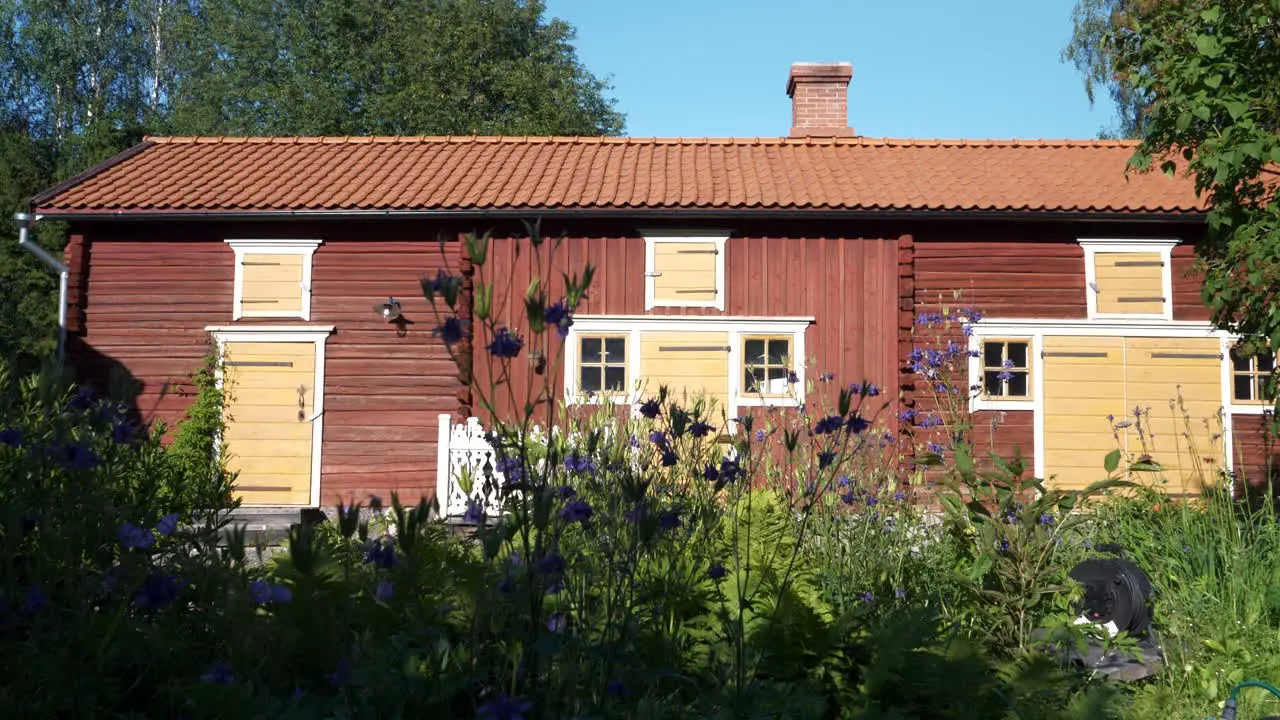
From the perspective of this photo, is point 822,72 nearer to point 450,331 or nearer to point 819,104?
point 819,104

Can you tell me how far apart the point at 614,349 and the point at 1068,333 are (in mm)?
5401

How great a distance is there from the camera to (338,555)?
3.03 metres

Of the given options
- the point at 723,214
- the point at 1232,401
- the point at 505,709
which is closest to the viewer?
the point at 505,709

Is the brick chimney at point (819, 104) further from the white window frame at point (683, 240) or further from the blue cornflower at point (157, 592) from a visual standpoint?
the blue cornflower at point (157, 592)

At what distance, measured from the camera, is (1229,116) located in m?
6.03

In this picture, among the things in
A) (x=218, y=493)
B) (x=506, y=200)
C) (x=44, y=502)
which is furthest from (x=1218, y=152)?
(x=506, y=200)

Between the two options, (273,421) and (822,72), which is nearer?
(273,421)

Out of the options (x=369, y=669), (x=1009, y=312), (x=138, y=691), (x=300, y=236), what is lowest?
(x=138, y=691)

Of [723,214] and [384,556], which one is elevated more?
[723,214]

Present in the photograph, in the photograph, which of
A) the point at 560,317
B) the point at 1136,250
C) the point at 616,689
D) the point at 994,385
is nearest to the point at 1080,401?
the point at 994,385

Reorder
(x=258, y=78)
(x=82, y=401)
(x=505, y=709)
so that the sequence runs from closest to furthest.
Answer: (x=505, y=709) → (x=82, y=401) → (x=258, y=78)

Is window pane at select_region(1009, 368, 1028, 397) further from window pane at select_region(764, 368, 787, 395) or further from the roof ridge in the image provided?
the roof ridge

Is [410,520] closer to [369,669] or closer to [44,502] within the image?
[369,669]

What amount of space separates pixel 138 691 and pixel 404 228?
1008 cm
